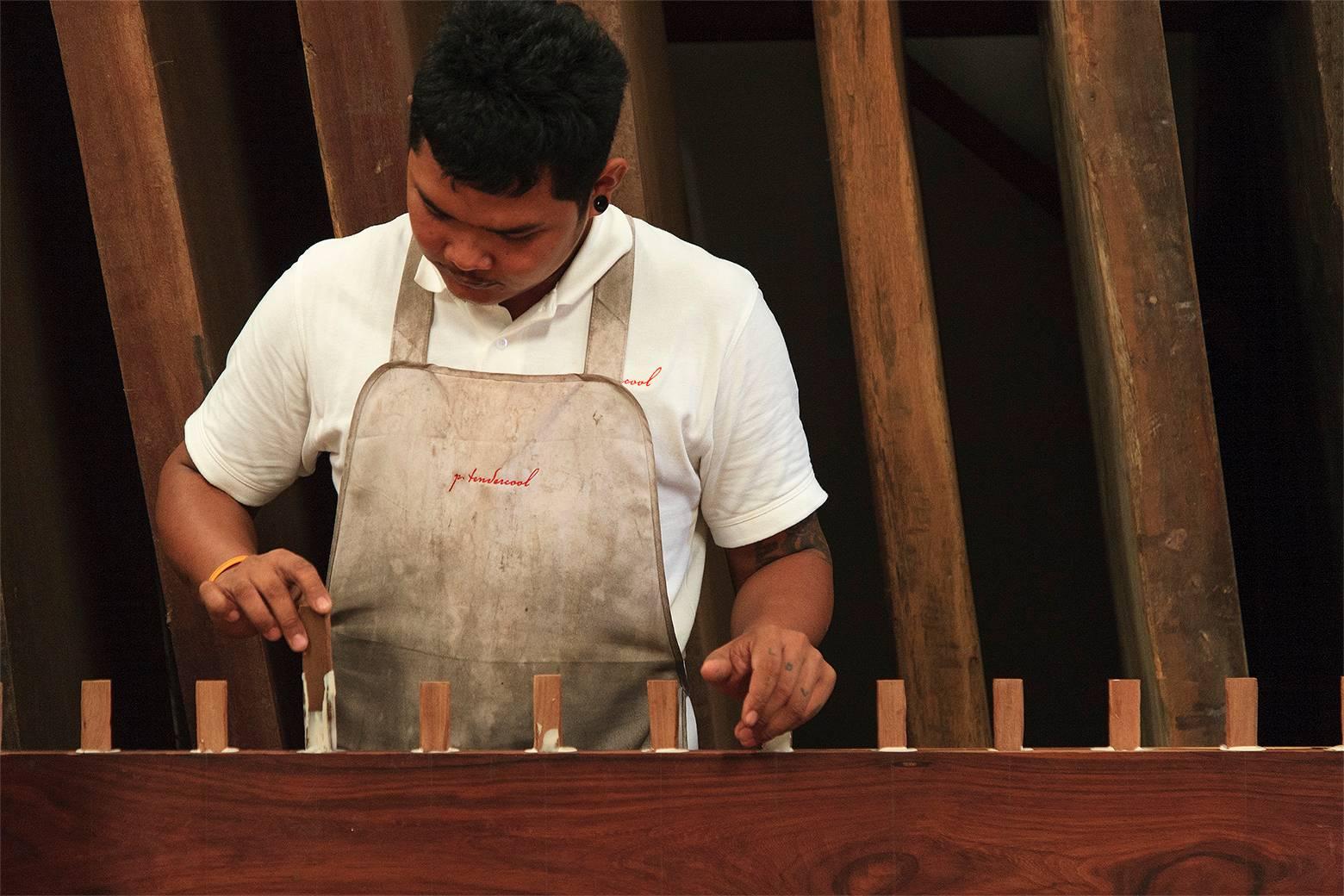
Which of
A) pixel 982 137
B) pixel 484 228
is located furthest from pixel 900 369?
pixel 982 137

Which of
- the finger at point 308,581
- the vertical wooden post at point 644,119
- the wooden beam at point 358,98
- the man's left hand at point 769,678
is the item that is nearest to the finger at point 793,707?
the man's left hand at point 769,678

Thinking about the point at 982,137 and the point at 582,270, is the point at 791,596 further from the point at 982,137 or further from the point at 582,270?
the point at 982,137

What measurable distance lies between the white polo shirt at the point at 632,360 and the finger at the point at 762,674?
1.37ft

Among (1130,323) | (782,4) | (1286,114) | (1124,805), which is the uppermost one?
(782,4)

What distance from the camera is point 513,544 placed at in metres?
1.82

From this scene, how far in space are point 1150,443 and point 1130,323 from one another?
0.67 ft

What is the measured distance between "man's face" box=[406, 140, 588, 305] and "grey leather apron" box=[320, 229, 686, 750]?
18 cm

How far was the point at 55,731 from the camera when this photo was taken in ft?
8.47

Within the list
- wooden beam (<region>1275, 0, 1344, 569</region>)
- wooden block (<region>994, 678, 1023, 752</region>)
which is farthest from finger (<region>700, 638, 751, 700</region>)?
wooden beam (<region>1275, 0, 1344, 569</region>)

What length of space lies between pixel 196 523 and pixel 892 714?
103cm

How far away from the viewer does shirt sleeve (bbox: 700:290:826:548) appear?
184 centimetres

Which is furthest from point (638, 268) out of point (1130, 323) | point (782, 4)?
point (782, 4)

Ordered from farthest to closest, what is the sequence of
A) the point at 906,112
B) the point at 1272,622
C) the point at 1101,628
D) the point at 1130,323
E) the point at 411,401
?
the point at 1101,628 < the point at 1272,622 < the point at 906,112 < the point at 1130,323 < the point at 411,401

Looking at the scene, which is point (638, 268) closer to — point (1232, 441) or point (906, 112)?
point (906, 112)
